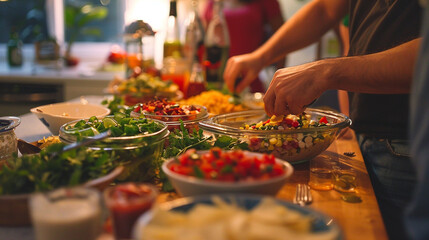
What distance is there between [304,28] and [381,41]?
65 cm

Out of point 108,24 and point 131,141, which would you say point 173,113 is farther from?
point 108,24

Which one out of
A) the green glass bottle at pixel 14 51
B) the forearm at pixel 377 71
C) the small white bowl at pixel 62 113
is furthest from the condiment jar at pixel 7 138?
the green glass bottle at pixel 14 51

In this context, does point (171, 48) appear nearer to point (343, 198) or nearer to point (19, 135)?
point (19, 135)

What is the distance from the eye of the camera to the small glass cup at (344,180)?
115 cm

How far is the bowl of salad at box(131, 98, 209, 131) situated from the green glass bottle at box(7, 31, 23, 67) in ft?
11.5

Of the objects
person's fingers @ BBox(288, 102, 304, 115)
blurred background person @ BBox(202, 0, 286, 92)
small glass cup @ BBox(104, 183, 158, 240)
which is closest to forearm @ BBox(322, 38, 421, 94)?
person's fingers @ BBox(288, 102, 304, 115)

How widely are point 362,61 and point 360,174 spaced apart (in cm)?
35

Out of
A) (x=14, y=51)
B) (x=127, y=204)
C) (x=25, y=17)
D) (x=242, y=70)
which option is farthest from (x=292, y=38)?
(x=25, y=17)

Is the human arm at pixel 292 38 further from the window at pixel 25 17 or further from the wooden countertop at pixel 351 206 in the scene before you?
the window at pixel 25 17

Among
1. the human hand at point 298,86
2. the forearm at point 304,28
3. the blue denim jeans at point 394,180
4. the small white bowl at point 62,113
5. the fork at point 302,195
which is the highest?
the forearm at point 304,28

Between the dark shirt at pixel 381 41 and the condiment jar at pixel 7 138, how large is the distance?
1.16 m

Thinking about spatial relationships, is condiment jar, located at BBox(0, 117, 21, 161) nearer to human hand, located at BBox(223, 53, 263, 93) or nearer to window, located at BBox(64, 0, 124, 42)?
human hand, located at BBox(223, 53, 263, 93)

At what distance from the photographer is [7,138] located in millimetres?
1212

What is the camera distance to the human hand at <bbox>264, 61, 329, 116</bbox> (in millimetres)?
1255
